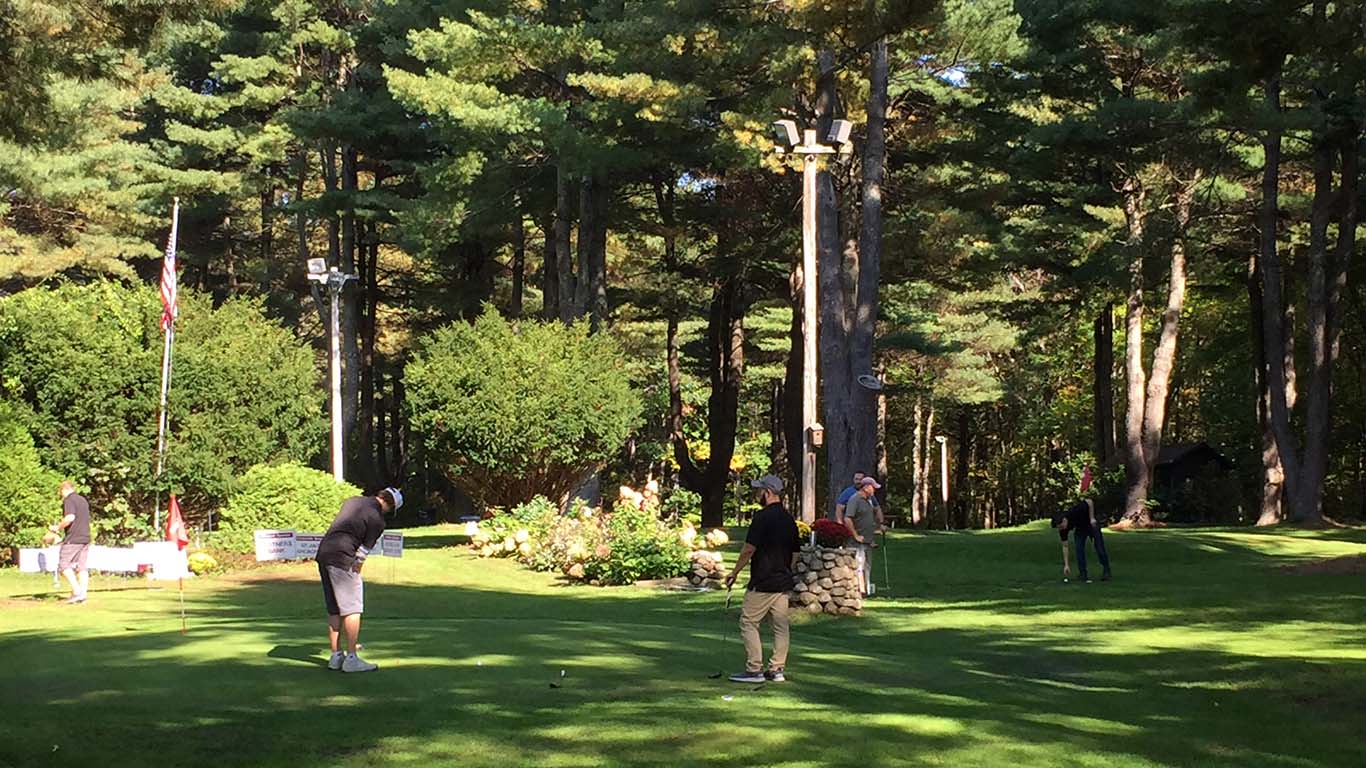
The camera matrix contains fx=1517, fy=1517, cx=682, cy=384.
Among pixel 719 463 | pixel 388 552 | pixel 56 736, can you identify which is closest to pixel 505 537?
pixel 388 552

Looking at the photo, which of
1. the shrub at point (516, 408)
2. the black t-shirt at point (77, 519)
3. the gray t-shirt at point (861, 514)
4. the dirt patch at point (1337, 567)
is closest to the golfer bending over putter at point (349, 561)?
the black t-shirt at point (77, 519)

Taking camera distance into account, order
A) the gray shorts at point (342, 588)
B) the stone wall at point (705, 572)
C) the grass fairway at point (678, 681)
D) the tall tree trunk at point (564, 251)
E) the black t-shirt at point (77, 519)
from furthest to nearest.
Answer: the tall tree trunk at point (564, 251), the stone wall at point (705, 572), the black t-shirt at point (77, 519), the gray shorts at point (342, 588), the grass fairway at point (678, 681)

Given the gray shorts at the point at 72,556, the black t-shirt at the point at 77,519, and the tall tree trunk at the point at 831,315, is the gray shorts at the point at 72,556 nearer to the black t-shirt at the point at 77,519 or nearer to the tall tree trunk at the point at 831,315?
the black t-shirt at the point at 77,519

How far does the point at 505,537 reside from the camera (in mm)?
33031

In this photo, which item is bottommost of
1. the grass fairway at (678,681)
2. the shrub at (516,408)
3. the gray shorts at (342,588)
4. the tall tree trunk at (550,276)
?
the grass fairway at (678,681)

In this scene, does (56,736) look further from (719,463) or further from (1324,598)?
(719,463)

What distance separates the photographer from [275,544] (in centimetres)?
2617

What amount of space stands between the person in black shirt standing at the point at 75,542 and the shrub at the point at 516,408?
12.8 m

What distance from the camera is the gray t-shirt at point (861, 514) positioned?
2241 centimetres

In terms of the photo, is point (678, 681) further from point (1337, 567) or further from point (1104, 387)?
point (1104, 387)

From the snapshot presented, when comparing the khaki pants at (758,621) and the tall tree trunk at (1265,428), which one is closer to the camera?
the khaki pants at (758,621)

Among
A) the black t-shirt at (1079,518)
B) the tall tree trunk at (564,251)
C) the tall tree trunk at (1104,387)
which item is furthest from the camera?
the tall tree trunk at (1104,387)

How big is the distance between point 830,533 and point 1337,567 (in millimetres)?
9877

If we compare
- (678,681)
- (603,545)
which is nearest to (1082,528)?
(603,545)
